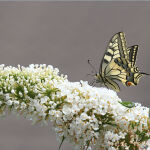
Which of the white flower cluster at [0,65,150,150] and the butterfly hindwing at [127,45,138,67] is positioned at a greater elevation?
the butterfly hindwing at [127,45,138,67]

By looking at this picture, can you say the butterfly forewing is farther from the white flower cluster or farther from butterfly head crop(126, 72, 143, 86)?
the white flower cluster

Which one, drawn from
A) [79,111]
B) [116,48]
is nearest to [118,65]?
[116,48]

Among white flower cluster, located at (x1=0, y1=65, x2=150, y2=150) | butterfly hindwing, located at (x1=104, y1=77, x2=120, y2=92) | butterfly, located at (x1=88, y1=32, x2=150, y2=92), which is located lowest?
white flower cluster, located at (x1=0, y1=65, x2=150, y2=150)

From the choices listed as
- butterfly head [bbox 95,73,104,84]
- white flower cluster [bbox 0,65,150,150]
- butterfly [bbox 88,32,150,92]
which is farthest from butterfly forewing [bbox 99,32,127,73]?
white flower cluster [bbox 0,65,150,150]

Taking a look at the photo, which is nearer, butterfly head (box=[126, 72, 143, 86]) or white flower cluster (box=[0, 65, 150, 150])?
white flower cluster (box=[0, 65, 150, 150])

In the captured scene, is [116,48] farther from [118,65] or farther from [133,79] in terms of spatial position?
[133,79]

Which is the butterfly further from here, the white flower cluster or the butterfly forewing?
the white flower cluster

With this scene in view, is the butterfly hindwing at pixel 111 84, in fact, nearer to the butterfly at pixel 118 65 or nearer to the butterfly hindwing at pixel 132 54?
the butterfly at pixel 118 65

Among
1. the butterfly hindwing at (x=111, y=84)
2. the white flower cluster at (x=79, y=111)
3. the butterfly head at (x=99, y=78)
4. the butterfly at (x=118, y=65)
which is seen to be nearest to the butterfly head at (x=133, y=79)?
the butterfly at (x=118, y=65)
